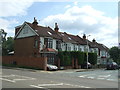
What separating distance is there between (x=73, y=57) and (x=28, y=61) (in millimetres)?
9333

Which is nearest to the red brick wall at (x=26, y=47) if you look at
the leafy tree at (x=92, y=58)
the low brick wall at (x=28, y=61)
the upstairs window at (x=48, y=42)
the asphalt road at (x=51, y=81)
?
the upstairs window at (x=48, y=42)

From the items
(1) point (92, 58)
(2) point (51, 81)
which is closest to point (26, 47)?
(1) point (92, 58)

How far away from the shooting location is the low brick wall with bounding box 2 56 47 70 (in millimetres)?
35034

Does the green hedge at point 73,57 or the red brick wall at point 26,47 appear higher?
the red brick wall at point 26,47

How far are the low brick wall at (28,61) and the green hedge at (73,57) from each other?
182 inches

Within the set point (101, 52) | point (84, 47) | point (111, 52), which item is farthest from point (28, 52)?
point (111, 52)

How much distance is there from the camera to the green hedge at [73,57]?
38875 millimetres

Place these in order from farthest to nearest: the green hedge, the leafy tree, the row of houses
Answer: the leafy tree → the row of houses → the green hedge

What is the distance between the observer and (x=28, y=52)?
4506 centimetres

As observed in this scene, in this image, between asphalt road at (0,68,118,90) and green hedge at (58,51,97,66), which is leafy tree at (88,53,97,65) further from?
asphalt road at (0,68,118,90)

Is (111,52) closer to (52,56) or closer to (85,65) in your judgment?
(85,65)

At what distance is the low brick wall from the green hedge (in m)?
4.61

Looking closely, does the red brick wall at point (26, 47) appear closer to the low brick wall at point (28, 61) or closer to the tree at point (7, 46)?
the low brick wall at point (28, 61)

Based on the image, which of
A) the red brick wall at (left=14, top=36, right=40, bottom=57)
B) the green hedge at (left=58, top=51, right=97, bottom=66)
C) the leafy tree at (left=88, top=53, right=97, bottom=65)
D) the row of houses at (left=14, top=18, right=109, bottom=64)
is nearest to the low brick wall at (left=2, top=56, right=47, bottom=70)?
the row of houses at (left=14, top=18, right=109, bottom=64)
